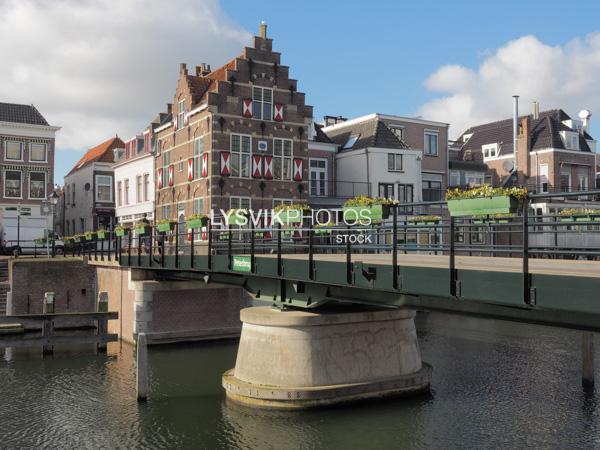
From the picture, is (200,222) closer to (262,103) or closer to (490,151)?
(262,103)

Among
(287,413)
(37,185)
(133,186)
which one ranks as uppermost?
(37,185)

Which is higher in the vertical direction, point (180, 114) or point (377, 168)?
point (180, 114)

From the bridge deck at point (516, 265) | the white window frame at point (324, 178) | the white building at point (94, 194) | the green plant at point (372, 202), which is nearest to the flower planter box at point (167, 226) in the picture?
the bridge deck at point (516, 265)

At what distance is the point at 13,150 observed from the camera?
50.2 metres

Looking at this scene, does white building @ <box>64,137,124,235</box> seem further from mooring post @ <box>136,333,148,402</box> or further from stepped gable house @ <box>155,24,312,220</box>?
mooring post @ <box>136,333,148,402</box>

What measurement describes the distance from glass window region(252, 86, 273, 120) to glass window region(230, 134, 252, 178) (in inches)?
64.0

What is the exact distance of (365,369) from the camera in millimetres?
17188

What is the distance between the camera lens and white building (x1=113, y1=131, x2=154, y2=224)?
4581cm

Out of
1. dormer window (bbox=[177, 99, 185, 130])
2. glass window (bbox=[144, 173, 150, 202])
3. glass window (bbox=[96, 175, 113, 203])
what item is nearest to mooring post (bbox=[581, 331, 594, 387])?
dormer window (bbox=[177, 99, 185, 130])

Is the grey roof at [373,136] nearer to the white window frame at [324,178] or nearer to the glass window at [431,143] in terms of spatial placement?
the white window frame at [324,178]

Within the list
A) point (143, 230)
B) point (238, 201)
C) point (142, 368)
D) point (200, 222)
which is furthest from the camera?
point (238, 201)

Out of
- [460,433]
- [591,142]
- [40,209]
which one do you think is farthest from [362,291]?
[591,142]

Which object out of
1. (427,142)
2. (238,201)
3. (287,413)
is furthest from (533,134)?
(287,413)

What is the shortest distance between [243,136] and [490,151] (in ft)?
94.9
